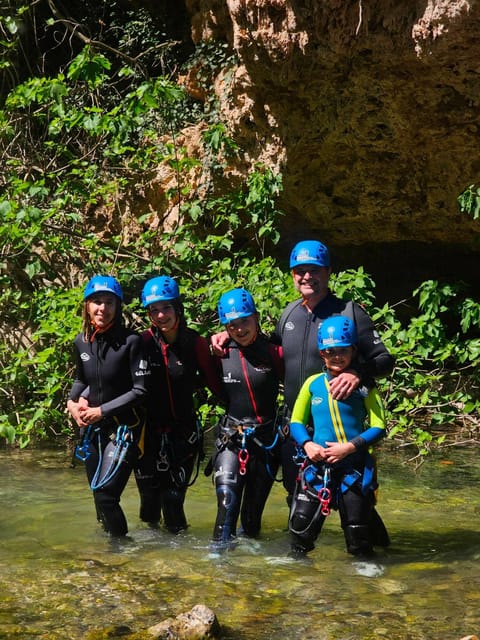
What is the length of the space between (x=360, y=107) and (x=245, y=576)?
4.87 meters

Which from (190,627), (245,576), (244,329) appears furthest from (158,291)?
(190,627)

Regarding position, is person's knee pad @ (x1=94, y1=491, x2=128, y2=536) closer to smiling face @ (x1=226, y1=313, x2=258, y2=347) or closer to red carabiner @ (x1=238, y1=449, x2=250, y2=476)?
red carabiner @ (x1=238, y1=449, x2=250, y2=476)

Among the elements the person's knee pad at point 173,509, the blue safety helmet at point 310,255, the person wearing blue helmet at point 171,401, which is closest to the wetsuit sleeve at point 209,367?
the person wearing blue helmet at point 171,401

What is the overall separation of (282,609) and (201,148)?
6175 millimetres

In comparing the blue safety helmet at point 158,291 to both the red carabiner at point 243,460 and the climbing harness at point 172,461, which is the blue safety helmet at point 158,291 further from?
the red carabiner at point 243,460

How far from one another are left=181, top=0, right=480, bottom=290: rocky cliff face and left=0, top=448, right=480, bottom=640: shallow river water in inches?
129

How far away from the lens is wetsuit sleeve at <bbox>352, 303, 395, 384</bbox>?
216 inches

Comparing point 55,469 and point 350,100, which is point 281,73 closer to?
point 350,100

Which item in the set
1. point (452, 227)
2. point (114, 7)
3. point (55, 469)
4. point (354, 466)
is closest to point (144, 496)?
point (354, 466)

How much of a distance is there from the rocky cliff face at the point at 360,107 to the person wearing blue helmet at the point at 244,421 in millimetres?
3087

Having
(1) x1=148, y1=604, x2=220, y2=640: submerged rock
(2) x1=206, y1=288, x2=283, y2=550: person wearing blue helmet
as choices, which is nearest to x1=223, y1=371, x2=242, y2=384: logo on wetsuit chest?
(2) x1=206, y1=288, x2=283, y2=550: person wearing blue helmet

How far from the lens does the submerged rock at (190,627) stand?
4121mm

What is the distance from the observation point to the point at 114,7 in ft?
38.4

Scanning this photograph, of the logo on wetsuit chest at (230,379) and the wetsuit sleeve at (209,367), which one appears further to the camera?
the wetsuit sleeve at (209,367)
